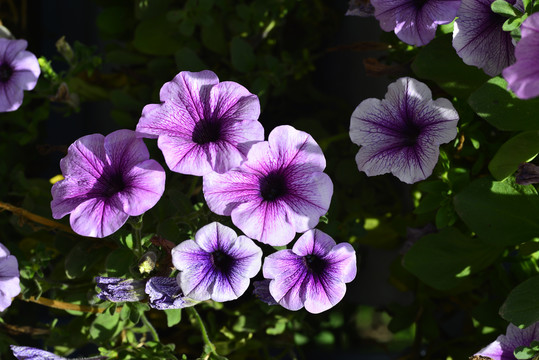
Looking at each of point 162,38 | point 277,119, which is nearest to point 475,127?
point 277,119

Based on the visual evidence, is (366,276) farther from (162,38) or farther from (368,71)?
(162,38)

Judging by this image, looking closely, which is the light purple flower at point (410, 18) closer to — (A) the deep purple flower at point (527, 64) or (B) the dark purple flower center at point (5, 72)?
(A) the deep purple flower at point (527, 64)

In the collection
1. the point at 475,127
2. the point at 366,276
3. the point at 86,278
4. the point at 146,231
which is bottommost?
the point at 366,276

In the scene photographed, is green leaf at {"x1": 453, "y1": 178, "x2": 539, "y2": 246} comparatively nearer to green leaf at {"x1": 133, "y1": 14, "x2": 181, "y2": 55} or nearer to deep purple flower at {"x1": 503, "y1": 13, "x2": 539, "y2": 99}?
deep purple flower at {"x1": 503, "y1": 13, "x2": 539, "y2": 99}

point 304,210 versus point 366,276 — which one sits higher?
point 304,210

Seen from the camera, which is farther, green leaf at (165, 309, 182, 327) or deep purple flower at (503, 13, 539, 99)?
green leaf at (165, 309, 182, 327)

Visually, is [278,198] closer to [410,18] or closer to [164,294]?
[164,294]

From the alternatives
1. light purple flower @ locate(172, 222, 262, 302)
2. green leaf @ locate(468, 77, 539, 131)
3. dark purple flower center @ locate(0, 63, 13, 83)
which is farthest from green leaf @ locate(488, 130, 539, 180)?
dark purple flower center @ locate(0, 63, 13, 83)
